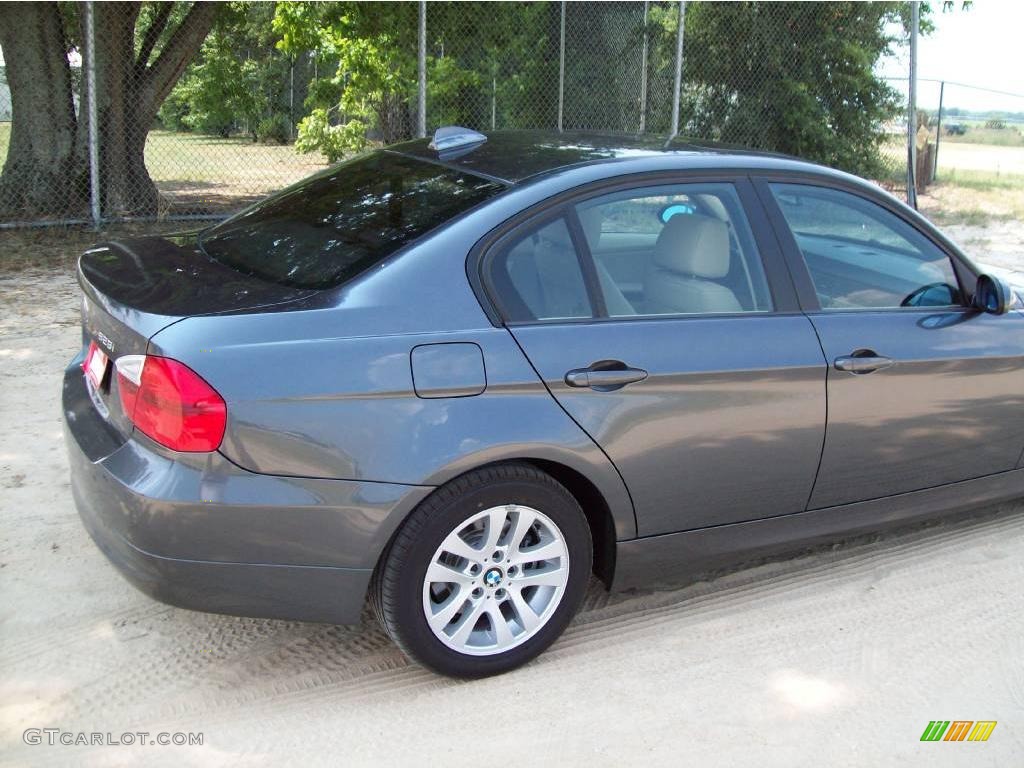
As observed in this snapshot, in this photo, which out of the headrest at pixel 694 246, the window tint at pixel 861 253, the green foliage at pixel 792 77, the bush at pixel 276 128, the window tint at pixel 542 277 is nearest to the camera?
the window tint at pixel 542 277

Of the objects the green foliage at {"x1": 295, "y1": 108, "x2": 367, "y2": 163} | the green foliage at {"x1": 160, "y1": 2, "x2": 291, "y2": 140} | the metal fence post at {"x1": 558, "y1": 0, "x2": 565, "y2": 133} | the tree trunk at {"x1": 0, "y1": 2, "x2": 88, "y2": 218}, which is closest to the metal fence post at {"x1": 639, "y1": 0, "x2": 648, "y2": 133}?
the metal fence post at {"x1": 558, "y1": 0, "x2": 565, "y2": 133}

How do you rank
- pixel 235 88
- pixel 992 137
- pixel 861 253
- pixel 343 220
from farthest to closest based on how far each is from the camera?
pixel 235 88
pixel 992 137
pixel 861 253
pixel 343 220

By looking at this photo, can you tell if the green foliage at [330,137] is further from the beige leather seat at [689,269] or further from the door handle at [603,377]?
the door handle at [603,377]

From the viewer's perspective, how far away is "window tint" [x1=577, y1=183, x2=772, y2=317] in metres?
3.47

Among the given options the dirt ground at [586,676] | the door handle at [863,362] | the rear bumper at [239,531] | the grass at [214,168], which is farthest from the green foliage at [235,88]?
the rear bumper at [239,531]

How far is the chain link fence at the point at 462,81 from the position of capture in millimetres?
10445

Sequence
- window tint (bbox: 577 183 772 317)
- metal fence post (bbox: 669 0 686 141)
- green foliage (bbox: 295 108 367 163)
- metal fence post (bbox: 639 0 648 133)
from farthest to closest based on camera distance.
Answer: green foliage (bbox: 295 108 367 163)
metal fence post (bbox: 639 0 648 133)
metal fence post (bbox: 669 0 686 141)
window tint (bbox: 577 183 772 317)

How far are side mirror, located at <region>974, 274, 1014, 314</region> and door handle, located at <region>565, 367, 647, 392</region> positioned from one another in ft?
5.16

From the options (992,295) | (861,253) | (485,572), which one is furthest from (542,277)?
(992,295)

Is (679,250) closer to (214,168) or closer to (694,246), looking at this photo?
(694,246)

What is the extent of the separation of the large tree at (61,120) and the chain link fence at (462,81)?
1 cm

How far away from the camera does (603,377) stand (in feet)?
10.5

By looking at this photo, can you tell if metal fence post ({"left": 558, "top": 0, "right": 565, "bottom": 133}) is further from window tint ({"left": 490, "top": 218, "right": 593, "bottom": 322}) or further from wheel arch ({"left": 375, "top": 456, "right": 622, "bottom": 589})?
wheel arch ({"left": 375, "top": 456, "right": 622, "bottom": 589})

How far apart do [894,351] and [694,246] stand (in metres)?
0.81
